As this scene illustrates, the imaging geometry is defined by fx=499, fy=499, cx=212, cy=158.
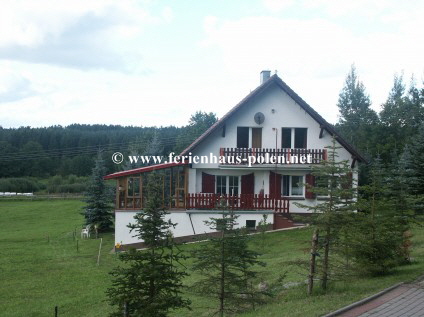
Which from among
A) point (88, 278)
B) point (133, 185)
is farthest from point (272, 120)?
point (88, 278)

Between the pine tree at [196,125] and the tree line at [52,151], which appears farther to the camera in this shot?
the tree line at [52,151]

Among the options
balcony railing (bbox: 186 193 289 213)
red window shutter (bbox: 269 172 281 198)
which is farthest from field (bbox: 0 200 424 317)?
red window shutter (bbox: 269 172 281 198)

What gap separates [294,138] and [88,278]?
46.9ft

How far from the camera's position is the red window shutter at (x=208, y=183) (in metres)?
26.4

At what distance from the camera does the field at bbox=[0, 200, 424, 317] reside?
11.3 meters

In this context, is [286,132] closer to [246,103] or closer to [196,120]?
[246,103]

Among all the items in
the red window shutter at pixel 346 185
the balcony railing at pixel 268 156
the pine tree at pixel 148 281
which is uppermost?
the balcony railing at pixel 268 156

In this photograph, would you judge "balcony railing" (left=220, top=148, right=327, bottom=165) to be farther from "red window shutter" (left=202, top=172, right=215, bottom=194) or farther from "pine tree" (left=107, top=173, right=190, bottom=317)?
"pine tree" (left=107, top=173, right=190, bottom=317)

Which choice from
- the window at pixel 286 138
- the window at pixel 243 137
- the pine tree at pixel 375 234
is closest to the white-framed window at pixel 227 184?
the window at pixel 243 137

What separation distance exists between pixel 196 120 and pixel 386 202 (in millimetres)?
39762

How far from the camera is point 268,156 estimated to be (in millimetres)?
25812

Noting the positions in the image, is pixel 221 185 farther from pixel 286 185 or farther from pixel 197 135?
pixel 197 135

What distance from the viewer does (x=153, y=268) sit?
8.27m

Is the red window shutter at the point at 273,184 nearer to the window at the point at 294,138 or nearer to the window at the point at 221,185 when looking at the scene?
the window at the point at 294,138
